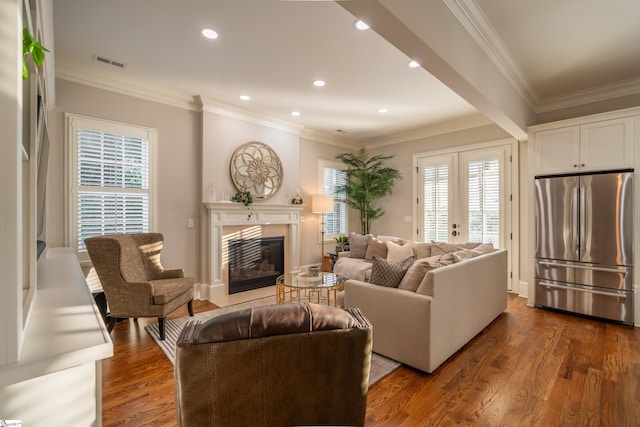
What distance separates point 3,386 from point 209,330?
0.46 m

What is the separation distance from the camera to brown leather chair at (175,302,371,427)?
0.92 m

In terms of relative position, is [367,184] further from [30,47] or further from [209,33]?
[30,47]

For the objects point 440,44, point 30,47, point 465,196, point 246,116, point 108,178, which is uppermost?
point 246,116

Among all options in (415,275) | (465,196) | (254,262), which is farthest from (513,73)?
(254,262)

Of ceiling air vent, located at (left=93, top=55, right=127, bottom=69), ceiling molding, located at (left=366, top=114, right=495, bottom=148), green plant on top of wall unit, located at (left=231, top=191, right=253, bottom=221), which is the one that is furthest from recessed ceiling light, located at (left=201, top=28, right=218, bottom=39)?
ceiling molding, located at (left=366, top=114, right=495, bottom=148)

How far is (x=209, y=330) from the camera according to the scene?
947 mm

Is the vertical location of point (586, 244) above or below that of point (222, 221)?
below

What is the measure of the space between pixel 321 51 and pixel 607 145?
349cm

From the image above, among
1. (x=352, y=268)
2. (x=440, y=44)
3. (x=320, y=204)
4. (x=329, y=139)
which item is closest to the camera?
(x=440, y=44)

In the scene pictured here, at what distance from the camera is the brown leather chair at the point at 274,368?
92 centimetres

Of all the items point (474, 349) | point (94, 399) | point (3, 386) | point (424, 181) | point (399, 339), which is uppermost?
point (424, 181)

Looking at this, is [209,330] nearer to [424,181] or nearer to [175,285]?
[175,285]

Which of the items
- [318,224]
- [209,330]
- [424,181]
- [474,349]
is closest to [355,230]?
[318,224]

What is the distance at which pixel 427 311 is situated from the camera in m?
2.16
